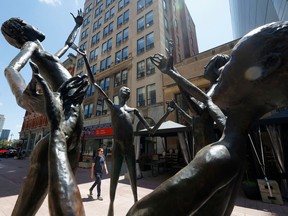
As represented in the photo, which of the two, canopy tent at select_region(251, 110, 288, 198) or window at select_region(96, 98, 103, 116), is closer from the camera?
canopy tent at select_region(251, 110, 288, 198)

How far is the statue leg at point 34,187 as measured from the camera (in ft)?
4.23

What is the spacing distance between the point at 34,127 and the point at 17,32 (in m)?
42.2

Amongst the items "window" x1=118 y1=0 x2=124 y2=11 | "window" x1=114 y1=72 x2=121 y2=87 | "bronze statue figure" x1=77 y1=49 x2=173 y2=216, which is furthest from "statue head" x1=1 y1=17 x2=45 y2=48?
"window" x1=118 y1=0 x2=124 y2=11

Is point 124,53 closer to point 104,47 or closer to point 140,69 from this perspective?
point 140,69

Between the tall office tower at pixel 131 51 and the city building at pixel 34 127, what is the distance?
13.3 feet

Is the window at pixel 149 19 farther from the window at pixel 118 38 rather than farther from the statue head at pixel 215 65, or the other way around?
the statue head at pixel 215 65

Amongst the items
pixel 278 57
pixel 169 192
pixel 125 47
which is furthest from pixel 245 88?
pixel 125 47

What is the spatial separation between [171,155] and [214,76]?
35.9ft

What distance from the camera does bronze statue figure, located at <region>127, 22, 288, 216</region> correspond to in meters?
0.61

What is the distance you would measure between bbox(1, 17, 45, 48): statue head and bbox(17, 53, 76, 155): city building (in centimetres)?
3246

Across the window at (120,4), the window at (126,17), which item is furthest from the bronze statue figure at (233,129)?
the window at (120,4)

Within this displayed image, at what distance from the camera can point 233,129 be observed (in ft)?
2.46

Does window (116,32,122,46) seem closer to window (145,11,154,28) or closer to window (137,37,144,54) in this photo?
window (137,37,144,54)

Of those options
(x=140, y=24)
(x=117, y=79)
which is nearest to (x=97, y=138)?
(x=117, y=79)
